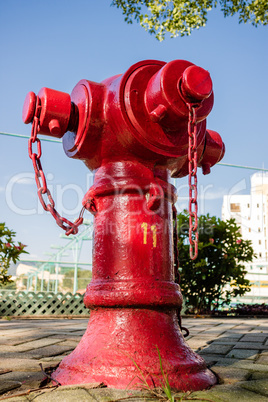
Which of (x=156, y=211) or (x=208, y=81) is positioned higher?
(x=208, y=81)

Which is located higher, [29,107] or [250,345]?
Result: [29,107]

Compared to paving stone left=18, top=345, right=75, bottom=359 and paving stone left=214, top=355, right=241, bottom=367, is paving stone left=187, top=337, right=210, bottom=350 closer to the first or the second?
paving stone left=214, top=355, right=241, bottom=367

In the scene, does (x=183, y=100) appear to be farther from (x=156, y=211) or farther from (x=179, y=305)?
(x=179, y=305)

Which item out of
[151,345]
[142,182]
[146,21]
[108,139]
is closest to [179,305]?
[151,345]

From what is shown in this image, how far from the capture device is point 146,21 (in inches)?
328

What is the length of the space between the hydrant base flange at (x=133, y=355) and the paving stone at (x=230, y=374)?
3.7 inches

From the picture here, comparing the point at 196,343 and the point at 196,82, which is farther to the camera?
the point at 196,343

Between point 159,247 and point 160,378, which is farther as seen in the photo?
point 159,247

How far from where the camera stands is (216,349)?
2580 mm

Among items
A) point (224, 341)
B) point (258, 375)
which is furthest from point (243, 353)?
point (258, 375)

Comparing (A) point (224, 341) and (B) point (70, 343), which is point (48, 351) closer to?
(B) point (70, 343)

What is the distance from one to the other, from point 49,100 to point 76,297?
5.43 metres

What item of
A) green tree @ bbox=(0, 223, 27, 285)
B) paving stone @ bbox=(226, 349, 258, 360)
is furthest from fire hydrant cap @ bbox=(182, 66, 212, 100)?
green tree @ bbox=(0, 223, 27, 285)

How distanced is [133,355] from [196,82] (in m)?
1.14
